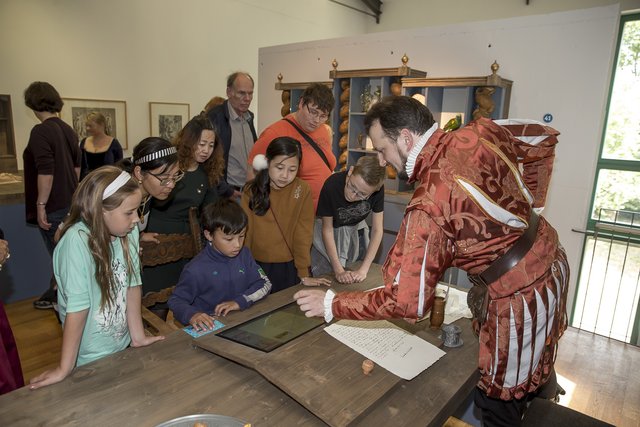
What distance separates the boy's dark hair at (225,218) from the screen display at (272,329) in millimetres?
422

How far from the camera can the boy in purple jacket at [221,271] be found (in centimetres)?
181

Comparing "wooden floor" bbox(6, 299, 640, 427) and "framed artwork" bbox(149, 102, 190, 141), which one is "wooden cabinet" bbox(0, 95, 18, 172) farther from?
"wooden floor" bbox(6, 299, 640, 427)

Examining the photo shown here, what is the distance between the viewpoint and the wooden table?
1082mm

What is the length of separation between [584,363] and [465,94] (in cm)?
256

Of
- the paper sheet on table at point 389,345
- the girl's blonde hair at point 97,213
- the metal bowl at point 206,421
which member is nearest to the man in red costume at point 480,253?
the paper sheet on table at point 389,345

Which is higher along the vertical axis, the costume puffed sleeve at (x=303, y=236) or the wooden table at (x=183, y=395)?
the costume puffed sleeve at (x=303, y=236)

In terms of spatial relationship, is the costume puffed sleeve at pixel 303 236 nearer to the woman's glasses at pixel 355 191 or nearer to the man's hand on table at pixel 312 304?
the woman's glasses at pixel 355 191

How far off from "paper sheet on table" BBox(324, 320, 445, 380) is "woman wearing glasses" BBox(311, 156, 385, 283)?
55cm

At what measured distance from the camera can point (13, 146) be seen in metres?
4.89

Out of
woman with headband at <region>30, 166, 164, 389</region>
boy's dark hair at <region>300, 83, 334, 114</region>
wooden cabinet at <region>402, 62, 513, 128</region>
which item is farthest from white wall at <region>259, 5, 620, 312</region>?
woman with headband at <region>30, 166, 164, 389</region>

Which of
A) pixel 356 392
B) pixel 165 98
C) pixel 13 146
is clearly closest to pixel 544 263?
pixel 356 392

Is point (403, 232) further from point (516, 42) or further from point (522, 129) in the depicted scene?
point (516, 42)

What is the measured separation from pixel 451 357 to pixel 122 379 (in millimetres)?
1018

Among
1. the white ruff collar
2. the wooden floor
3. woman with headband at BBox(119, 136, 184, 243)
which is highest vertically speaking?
the white ruff collar
